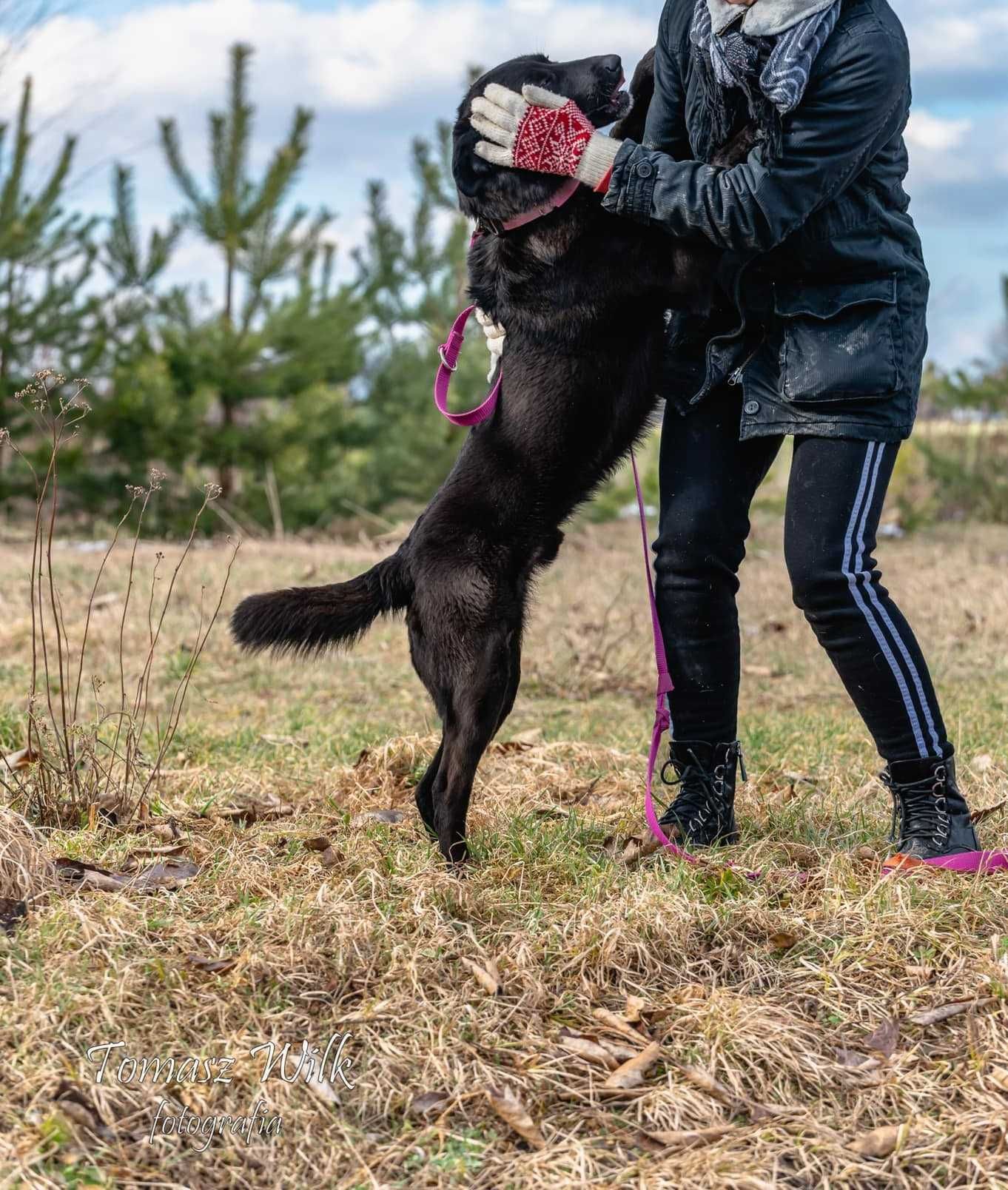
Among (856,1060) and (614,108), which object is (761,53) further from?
(856,1060)

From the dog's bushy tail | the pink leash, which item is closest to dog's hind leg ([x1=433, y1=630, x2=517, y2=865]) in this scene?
the dog's bushy tail

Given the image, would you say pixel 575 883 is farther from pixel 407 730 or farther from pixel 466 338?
pixel 466 338

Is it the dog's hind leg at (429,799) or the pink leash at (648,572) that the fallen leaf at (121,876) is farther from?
the pink leash at (648,572)

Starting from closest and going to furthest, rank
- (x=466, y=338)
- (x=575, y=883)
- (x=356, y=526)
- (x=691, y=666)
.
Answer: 1. (x=575, y=883)
2. (x=691, y=666)
3. (x=466, y=338)
4. (x=356, y=526)

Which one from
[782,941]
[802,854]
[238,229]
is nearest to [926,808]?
[802,854]

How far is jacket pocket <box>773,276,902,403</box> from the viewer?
2.57m

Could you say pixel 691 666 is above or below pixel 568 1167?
above

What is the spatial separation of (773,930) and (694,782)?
618 millimetres

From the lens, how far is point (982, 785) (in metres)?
3.47

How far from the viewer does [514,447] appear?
9.37 feet

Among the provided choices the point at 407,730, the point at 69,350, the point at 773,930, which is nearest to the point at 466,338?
the point at 69,350

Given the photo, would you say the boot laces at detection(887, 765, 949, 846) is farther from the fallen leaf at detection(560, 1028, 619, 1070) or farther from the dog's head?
the dog's head

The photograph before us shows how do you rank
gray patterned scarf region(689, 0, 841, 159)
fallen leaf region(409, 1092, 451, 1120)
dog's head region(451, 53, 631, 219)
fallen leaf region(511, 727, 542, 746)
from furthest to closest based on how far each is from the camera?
1. fallen leaf region(511, 727, 542, 746)
2. dog's head region(451, 53, 631, 219)
3. gray patterned scarf region(689, 0, 841, 159)
4. fallen leaf region(409, 1092, 451, 1120)

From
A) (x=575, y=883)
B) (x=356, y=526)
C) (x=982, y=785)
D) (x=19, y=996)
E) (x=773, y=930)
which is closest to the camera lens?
(x=19, y=996)
